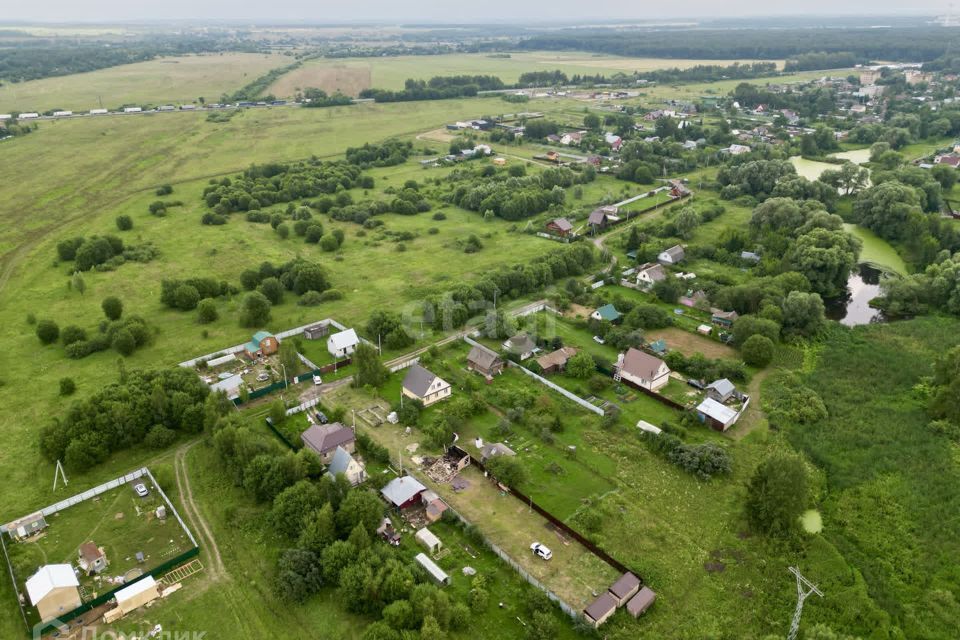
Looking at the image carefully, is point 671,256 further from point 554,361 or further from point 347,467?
point 347,467

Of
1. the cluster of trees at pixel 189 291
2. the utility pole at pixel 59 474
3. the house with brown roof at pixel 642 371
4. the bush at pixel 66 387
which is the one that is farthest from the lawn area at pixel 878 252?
the bush at pixel 66 387

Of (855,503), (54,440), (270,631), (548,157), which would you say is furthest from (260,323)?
(548,157)

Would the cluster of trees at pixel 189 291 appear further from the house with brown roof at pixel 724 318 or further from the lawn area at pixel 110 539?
the house with brown roof at pixel 724 318

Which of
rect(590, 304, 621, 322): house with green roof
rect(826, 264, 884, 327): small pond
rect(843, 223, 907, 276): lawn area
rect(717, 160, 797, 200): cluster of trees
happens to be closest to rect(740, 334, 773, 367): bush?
rect(590, 304, 621, 322): house with green roof

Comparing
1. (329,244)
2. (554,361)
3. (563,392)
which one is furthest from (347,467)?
(329,244)

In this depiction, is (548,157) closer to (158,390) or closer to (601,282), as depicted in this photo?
(601,282)

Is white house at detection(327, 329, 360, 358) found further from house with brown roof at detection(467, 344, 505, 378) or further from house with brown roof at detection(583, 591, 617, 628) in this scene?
house with brown roof at detection(583, 591, 617, 628)
